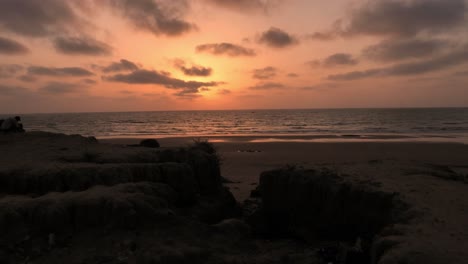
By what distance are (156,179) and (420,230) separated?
7.07 meters

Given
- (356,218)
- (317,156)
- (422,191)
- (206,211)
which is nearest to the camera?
(356,218)

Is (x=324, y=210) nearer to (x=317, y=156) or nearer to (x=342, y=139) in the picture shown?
(x=317, y=156)

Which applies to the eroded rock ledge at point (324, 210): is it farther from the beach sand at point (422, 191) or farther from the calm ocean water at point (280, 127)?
the calm ocean water at point (280, 127)

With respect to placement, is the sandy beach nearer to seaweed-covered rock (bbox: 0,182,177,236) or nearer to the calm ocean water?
seaweed-covered rock (bbox: 0,182,177,236)

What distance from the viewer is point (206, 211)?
11.4 meters

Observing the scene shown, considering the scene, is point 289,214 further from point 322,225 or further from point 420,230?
point 420,230

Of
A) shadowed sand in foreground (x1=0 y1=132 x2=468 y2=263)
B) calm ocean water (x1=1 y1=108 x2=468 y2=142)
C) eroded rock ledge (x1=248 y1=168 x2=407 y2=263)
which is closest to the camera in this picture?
shadowed sand in foreground (x1=0 y1=132 x2=468 y2=263)

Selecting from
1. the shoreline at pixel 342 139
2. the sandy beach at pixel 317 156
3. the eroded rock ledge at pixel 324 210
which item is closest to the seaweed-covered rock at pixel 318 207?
the eroded rock ledge at pixel 324 210

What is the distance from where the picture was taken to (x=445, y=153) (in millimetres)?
30156

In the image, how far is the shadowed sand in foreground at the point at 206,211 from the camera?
6.81 metres

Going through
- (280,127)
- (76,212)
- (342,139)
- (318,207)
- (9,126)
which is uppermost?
(9,126)

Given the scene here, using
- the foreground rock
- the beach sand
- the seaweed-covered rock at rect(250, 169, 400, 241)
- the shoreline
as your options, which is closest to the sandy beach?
the beach sand

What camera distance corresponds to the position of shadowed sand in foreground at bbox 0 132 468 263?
6.81m

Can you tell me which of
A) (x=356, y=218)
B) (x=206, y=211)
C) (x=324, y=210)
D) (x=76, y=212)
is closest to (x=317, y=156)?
(x=206, y=211)
